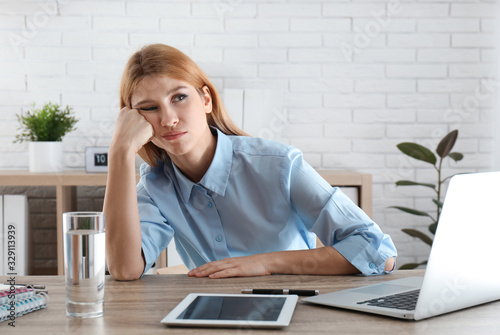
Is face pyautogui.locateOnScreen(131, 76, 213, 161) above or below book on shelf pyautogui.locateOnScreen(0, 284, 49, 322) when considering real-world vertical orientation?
above

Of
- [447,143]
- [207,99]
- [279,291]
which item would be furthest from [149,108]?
[447,143]

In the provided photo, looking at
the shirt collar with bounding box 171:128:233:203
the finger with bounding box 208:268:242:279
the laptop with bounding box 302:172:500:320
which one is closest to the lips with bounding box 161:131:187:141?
the shirt collar with bounding box 171:128:233:203

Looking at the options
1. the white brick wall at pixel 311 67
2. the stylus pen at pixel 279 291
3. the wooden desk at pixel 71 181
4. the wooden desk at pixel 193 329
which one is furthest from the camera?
the white brick wall at pixel 311 67

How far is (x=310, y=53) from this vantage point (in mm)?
3037

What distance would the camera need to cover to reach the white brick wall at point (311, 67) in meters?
→ 3.01

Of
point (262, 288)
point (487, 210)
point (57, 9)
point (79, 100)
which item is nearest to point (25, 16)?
point (57, 9)

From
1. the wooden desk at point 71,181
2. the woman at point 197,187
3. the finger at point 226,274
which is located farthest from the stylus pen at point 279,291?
the wooden desk at point 71,181

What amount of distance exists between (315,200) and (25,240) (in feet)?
5.70

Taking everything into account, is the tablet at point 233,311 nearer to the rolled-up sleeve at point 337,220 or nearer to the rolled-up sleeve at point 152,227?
the rolled-up sleeve at point 337,220

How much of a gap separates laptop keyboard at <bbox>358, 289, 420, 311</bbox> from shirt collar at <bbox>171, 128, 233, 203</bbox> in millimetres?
636

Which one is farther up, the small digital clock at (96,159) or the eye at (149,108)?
the eye at (149,108)

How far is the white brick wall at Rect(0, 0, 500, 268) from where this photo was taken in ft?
9.87

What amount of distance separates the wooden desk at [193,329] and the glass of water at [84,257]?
4 centimetres

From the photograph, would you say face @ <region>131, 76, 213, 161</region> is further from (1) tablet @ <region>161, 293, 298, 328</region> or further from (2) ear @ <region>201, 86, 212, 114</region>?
(1) tablet @ <region>161, 293, 298, 328</region>
